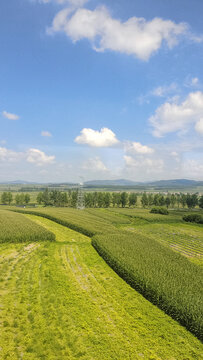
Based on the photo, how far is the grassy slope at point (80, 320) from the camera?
13.1 metres

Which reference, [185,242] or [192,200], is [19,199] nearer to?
[185,242]

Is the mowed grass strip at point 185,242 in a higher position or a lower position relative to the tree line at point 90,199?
lower

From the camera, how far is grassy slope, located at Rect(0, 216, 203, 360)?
43.1 ft

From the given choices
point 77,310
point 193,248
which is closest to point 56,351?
point 77,310

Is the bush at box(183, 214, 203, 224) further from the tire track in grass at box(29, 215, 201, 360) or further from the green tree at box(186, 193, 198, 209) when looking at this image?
the tire track in grass at box(29, 215, 201, 360)

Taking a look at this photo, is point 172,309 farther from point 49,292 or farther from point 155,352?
point 49,292

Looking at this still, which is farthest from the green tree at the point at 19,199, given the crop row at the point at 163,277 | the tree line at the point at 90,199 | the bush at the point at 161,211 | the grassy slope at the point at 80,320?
the grassy slope at the point at 80,320

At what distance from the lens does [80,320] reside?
16031 millimetres

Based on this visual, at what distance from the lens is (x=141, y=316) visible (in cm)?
1717

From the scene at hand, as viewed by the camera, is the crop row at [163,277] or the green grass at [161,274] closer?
the crop row at [163,277]

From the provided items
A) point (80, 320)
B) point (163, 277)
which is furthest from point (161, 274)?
point (80, 320)

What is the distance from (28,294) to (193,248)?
1485 inches

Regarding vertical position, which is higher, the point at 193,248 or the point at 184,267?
the point at 184,267

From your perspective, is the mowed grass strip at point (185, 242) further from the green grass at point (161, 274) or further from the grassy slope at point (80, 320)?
the grassy slope at point (80, 320)
